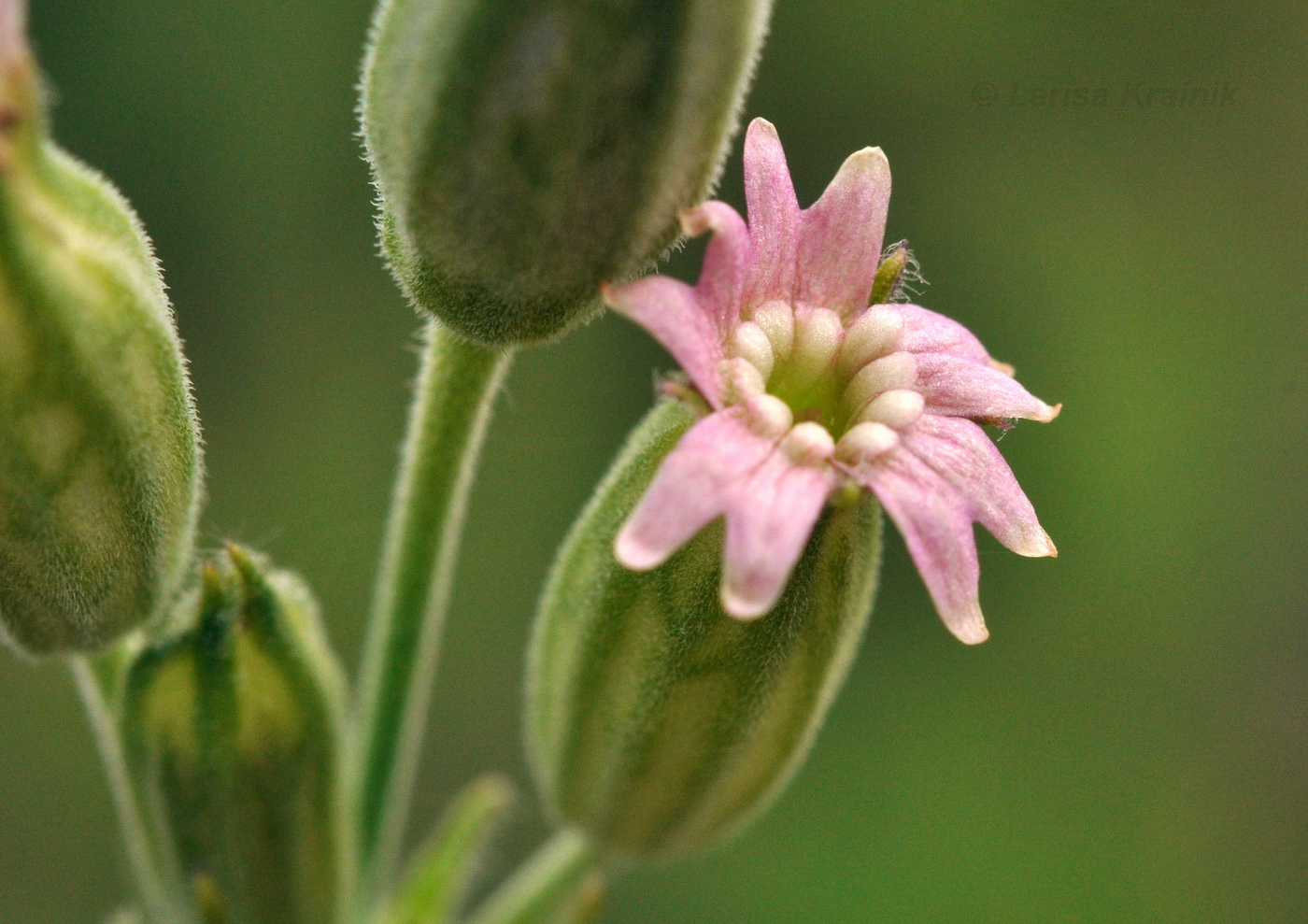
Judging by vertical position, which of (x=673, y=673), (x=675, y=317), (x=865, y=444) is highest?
(x=675, y=317)

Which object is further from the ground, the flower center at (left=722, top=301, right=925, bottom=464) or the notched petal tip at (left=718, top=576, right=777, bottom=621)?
the flower center at (left=722, top=301, right=925, bottom=464)

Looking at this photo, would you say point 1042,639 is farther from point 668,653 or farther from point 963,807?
point 668,653

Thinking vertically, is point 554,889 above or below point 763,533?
below

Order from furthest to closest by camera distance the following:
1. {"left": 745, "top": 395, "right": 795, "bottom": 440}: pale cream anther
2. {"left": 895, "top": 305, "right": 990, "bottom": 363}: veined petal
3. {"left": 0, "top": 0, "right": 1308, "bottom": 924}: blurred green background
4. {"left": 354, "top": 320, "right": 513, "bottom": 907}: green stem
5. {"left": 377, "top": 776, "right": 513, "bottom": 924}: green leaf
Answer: {"left": 0, "top": 0, "right": 1308, "bottom": 924}: blurred green background, {"left": 377, "top": 776, "right": 513, "bottom": 924}: green leaf, {"left": 354, "top": 320, "right": 513, "bottom": 907}: green stem, {"left": 895, "top": 305, "right": 990, "bottom": 363}: veined petal, {"left": 745, "top": 395, "right": 795, "bottom": 440}: pale cream anther

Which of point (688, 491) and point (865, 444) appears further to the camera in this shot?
point (865, 444)

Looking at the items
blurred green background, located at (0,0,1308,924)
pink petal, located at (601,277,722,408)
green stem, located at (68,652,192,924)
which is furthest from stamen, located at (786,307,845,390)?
blurred green background, located at (0,0,1308,924)

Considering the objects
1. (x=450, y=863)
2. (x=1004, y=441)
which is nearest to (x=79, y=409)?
(x=450, y=863)

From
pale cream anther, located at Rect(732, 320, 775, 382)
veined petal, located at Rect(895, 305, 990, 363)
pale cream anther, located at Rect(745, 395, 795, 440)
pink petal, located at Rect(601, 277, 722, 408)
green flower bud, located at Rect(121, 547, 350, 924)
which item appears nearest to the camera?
pink petal, located at Rect(601, 277, 722, 408)

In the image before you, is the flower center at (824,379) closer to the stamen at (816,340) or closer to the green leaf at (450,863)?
the stamen at (816,340)

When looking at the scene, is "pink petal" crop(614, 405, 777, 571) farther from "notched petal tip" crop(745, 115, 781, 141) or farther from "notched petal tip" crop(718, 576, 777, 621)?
"notched petal tip" crop(745, 115, 781, 141)

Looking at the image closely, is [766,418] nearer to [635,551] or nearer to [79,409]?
[635,551]
